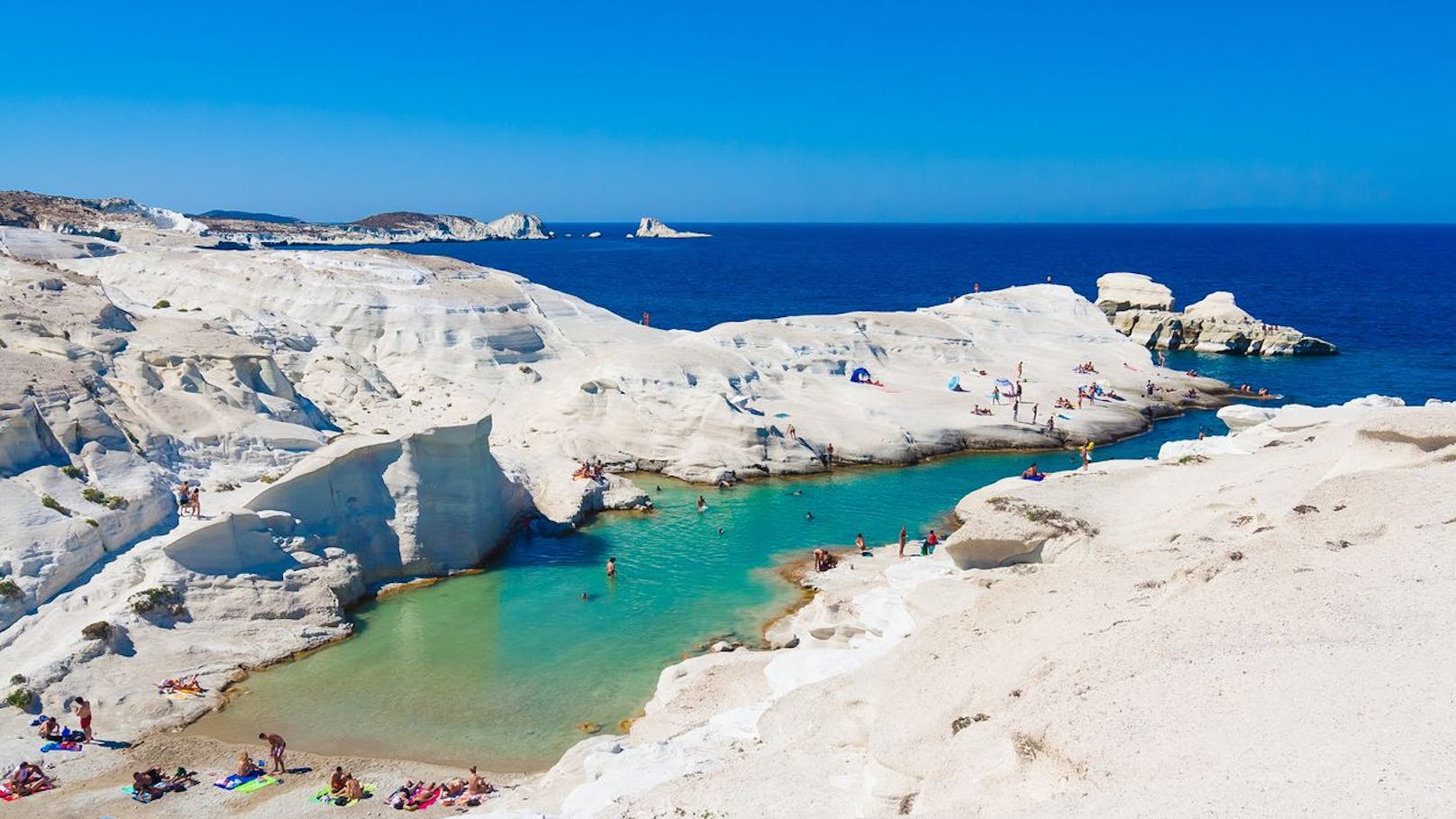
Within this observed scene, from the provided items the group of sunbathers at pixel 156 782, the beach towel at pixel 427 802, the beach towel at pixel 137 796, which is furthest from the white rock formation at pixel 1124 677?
the beach towel at pixel 137 796

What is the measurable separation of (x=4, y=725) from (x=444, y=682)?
7700mm

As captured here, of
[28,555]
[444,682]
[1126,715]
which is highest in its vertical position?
[1126,715]

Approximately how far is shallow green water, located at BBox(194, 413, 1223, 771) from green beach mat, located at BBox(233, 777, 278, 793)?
1.39m

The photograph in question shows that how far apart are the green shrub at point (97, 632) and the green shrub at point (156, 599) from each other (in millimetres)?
Result: 835

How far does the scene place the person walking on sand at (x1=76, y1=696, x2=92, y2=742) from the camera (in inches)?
732

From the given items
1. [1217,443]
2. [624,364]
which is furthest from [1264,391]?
[624,364]

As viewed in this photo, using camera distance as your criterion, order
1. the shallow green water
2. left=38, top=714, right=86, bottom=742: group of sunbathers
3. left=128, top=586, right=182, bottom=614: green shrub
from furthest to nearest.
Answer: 1. left=128, top=586, right=182, bottom=614: green shrub
2. the shallow green water
3. left=38, top=714, right=86, bottom=742: group of sunbathers

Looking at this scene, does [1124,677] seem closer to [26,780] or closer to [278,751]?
[278,751]

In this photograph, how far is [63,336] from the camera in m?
31.1

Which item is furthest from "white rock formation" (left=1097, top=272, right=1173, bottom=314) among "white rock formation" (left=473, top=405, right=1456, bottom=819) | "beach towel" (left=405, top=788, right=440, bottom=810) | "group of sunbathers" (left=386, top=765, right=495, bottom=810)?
"beach towel" (left=405, top=788, right=440, bottom=810)

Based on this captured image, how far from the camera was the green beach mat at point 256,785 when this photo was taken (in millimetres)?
17573

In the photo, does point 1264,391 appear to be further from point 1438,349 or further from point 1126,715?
point 1126,715

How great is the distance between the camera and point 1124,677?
10766 millimetres

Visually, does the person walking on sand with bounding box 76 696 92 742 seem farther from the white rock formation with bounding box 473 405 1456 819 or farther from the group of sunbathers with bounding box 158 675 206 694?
the white rock formation with bounding box 473 405 1456 819
